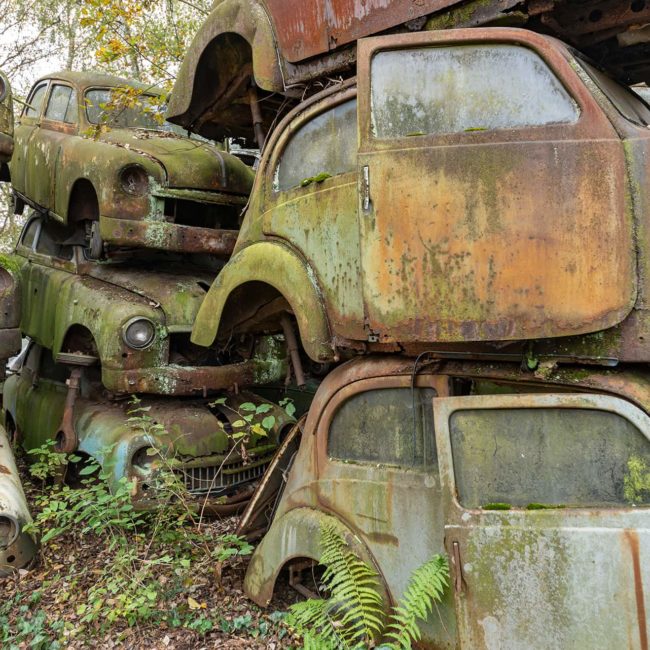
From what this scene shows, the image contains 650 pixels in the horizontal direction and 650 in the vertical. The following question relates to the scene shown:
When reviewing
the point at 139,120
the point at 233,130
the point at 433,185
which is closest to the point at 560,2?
the point at 433,185

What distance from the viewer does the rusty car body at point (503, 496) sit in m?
2.06

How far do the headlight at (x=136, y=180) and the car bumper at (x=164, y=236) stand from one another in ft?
0.86

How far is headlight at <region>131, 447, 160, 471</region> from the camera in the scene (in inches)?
170

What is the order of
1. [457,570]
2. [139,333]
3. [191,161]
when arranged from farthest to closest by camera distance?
[191,161]
[139,333]
[457,570]

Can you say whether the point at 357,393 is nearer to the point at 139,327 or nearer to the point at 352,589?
the point at 352,589

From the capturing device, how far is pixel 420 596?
7.78ft

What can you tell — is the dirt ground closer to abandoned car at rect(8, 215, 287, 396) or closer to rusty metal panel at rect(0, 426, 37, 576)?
rusty metal panel at rect(0, 426, 37, 576)

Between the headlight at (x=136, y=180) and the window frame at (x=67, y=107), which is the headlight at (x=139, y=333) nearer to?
the headlight at (x=136, y=180)

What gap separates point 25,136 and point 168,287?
9.24ft

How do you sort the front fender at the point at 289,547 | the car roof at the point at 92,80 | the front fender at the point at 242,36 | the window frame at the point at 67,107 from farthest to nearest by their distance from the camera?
1. the car roof at the point at 92,80
2. the window frame at the point at 67,107
3. the front fender at the point at 242,36
4. the front fender at the point at 289,547

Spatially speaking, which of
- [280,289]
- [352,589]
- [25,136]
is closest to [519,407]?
[352,589]

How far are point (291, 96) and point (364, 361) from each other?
1826 millimetres

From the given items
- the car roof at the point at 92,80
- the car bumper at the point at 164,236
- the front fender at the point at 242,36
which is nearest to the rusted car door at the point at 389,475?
the front fender at the point at 242,36

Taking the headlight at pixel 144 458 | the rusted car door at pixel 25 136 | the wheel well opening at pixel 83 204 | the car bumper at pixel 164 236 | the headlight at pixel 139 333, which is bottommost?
the headlight at pixel 144 458
